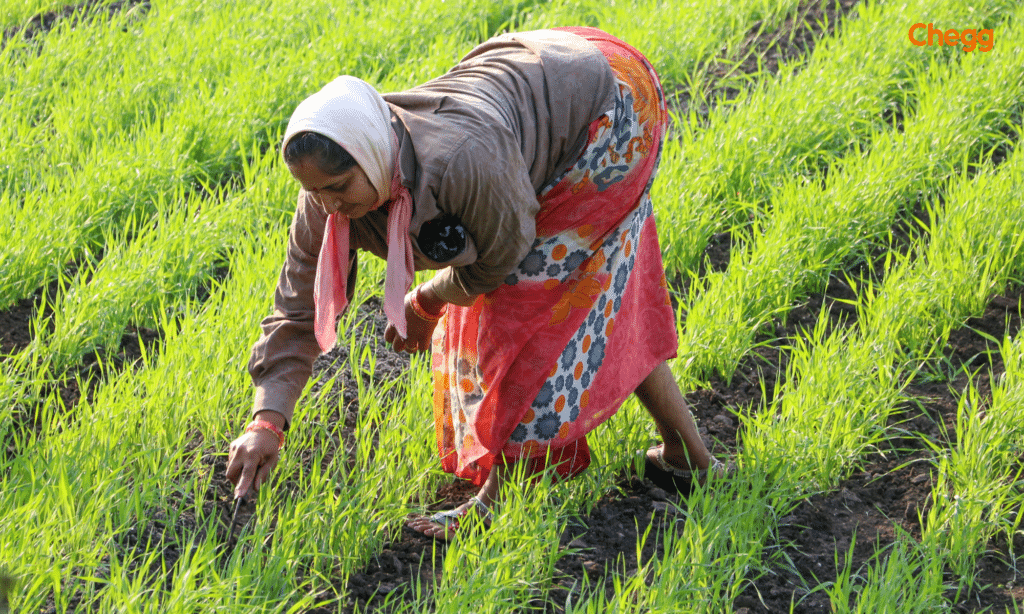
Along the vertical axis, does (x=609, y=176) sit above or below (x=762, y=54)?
above

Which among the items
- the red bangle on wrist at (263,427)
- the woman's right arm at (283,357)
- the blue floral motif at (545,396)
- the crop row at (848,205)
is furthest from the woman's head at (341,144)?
the crop row at (848,205)

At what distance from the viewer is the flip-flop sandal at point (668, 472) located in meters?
2.55

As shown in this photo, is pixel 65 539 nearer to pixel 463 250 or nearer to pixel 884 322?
pixel 463 250

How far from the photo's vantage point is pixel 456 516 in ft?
7.84

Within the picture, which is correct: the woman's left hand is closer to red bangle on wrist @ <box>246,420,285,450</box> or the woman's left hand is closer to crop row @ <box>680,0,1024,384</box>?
red bangle on wrist @ <box>246,420,285,450</box>

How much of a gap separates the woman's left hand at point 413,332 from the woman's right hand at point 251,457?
332 mm

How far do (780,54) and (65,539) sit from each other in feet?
12.6

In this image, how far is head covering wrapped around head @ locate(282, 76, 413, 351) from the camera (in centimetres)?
173

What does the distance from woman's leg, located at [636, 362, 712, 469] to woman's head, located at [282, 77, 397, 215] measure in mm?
943

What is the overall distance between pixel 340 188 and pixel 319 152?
10 centimetres

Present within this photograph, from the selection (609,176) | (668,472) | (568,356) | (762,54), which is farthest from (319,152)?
(762,54)

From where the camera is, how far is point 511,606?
2094 mm

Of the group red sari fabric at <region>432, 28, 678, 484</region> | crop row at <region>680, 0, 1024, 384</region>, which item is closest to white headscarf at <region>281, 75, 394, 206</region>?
red sari fabric at <region>432, 28, 678, 484</region>

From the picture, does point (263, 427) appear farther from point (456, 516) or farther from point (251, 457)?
point (456, 516)
